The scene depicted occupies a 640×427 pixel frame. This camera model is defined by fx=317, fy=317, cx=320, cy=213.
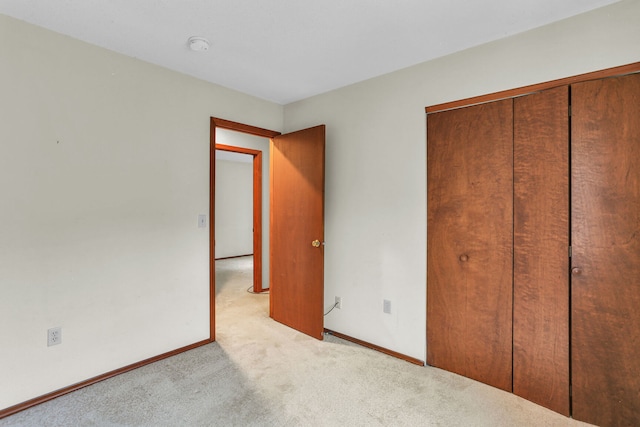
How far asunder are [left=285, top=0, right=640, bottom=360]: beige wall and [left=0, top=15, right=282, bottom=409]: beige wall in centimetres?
124

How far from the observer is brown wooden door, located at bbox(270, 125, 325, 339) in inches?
117

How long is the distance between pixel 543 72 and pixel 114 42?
9.32 feet

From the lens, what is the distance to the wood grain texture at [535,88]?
1737 mm

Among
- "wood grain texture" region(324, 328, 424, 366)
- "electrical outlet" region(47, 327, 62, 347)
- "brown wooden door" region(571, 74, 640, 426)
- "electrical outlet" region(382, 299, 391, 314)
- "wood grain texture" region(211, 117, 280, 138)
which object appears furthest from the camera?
"wood grain texture" region(211, 117, 280, 138)

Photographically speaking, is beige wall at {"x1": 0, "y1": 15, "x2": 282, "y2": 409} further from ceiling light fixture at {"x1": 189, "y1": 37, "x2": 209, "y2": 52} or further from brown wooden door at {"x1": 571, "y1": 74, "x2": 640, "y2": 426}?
brown wooden door at {"x1": 571, "y1": 74, "x2": 640, "y2": 426}

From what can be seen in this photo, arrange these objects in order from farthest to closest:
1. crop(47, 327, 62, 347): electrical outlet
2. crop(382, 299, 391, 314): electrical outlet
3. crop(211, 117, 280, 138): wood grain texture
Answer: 1. crop(211, 117, 280, 138): wood grain texture
2. crop(382, 299, 391, 314): electrical outlet
3. crop(47, 327, 62, 347): electrical outlet

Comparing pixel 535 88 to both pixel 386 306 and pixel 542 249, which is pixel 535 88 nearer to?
pixel 542 249

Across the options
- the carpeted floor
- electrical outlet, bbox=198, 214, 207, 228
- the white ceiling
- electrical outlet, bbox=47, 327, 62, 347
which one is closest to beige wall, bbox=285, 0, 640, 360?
the white ceiling

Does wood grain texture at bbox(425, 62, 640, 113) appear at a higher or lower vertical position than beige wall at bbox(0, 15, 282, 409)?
higher

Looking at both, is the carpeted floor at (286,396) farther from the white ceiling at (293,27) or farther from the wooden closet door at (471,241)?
the white ceiling at (293,27)

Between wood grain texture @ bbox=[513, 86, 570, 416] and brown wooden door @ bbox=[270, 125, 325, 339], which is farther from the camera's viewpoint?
brown wooden door @ bbox=[270, 125, 325, 339]

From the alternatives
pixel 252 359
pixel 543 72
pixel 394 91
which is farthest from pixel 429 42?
pixel 252 359

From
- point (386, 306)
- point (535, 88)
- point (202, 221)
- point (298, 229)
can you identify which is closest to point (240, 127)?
point (202, 221)

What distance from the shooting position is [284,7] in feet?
5.89
